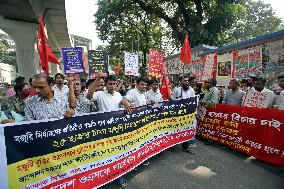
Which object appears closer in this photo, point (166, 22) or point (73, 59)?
point (73, 59)

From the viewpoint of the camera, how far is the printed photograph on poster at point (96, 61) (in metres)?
11.5

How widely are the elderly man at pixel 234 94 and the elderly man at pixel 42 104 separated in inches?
178

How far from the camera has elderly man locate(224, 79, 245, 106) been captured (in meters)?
6.71

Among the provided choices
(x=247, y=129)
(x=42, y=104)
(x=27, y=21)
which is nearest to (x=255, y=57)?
(x=247, y=129)

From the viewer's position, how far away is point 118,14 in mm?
27234

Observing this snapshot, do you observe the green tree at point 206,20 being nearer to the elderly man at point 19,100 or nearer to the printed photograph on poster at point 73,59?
the printed photograph on poster at point 73,59

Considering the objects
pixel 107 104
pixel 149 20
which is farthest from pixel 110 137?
pixel 149 20

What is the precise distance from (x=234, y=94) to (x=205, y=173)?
8.59 feet

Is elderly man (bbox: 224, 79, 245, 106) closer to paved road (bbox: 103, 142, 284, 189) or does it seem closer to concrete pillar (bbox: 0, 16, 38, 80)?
paved road (bbox: 103, 142, 284, 189)

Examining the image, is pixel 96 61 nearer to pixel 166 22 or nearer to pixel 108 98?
pixel 108 98

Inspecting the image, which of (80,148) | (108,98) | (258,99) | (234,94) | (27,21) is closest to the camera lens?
(80,148)

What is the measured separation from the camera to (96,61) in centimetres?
1157

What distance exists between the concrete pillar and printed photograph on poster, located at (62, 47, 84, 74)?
9331 millimetres

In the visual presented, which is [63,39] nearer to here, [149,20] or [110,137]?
[149,20]
